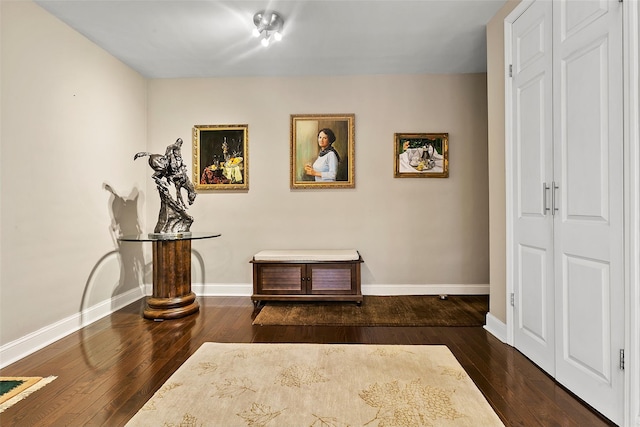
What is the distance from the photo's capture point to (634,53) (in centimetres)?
166

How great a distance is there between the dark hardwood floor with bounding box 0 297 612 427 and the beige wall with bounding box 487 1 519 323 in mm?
397

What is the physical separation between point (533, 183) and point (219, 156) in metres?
3.48

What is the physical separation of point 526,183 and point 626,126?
0.86 m

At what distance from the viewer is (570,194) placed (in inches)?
82.6

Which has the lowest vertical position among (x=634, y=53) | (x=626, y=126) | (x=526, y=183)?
(x=526, y=183)

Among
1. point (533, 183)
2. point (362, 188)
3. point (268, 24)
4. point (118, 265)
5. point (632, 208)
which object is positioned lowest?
point (118, 265)

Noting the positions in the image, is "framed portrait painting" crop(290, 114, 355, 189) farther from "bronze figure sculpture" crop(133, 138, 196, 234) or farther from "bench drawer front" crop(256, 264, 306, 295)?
"bronze figure sculpture" crop(133, 138, 196, 234)

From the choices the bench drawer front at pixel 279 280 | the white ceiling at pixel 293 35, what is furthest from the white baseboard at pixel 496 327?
the white ceiling at pixel 293 35

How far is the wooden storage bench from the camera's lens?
154 inches

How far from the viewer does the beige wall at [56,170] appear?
259 cm

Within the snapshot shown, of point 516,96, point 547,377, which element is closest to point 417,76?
point 516,96

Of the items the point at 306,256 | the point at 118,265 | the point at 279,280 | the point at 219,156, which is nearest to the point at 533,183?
the point at 306,256

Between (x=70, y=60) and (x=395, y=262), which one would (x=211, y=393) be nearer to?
(x=395, y=262)

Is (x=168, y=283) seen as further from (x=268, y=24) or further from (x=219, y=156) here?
(x=268, y=24)
